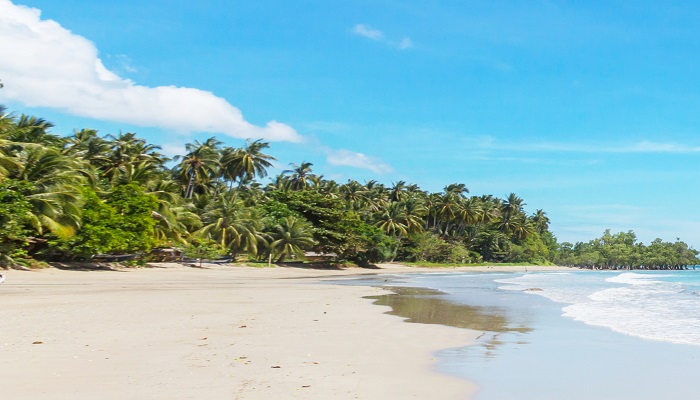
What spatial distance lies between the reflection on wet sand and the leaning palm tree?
36558 millimetres

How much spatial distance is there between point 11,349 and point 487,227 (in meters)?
117

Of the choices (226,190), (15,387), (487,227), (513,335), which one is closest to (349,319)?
(513,335)

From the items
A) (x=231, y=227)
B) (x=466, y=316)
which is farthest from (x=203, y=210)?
(x=466, y=316)

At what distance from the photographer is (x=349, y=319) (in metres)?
14.2

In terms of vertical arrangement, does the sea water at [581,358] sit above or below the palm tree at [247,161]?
below

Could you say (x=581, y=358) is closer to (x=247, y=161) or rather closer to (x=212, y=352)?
(x=212, y=352)

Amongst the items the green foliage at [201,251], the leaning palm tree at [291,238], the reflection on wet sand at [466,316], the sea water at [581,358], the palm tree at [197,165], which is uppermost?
the palm tree at [197,165]

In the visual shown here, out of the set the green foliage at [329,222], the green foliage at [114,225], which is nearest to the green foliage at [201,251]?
the green foliage at [114,225]

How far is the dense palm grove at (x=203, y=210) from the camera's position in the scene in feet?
104

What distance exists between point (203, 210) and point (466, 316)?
4478cm

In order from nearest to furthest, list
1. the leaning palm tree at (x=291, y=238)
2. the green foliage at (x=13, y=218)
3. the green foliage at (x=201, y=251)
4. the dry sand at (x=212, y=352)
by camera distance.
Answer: the dry sand at (x=212, y=352)
the green foliage at (x=13, y=218)
the green foliage at (x=201, y=251)
the leaning palm tree at (x=291, y=238)

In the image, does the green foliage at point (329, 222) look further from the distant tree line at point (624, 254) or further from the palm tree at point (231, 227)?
the distant tree line at point (624, 254)

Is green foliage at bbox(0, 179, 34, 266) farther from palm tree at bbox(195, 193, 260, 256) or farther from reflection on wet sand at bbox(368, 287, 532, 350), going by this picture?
palm tree at bbox(195, 193, 260, 256)

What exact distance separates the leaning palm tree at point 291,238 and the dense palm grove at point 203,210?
125mm
